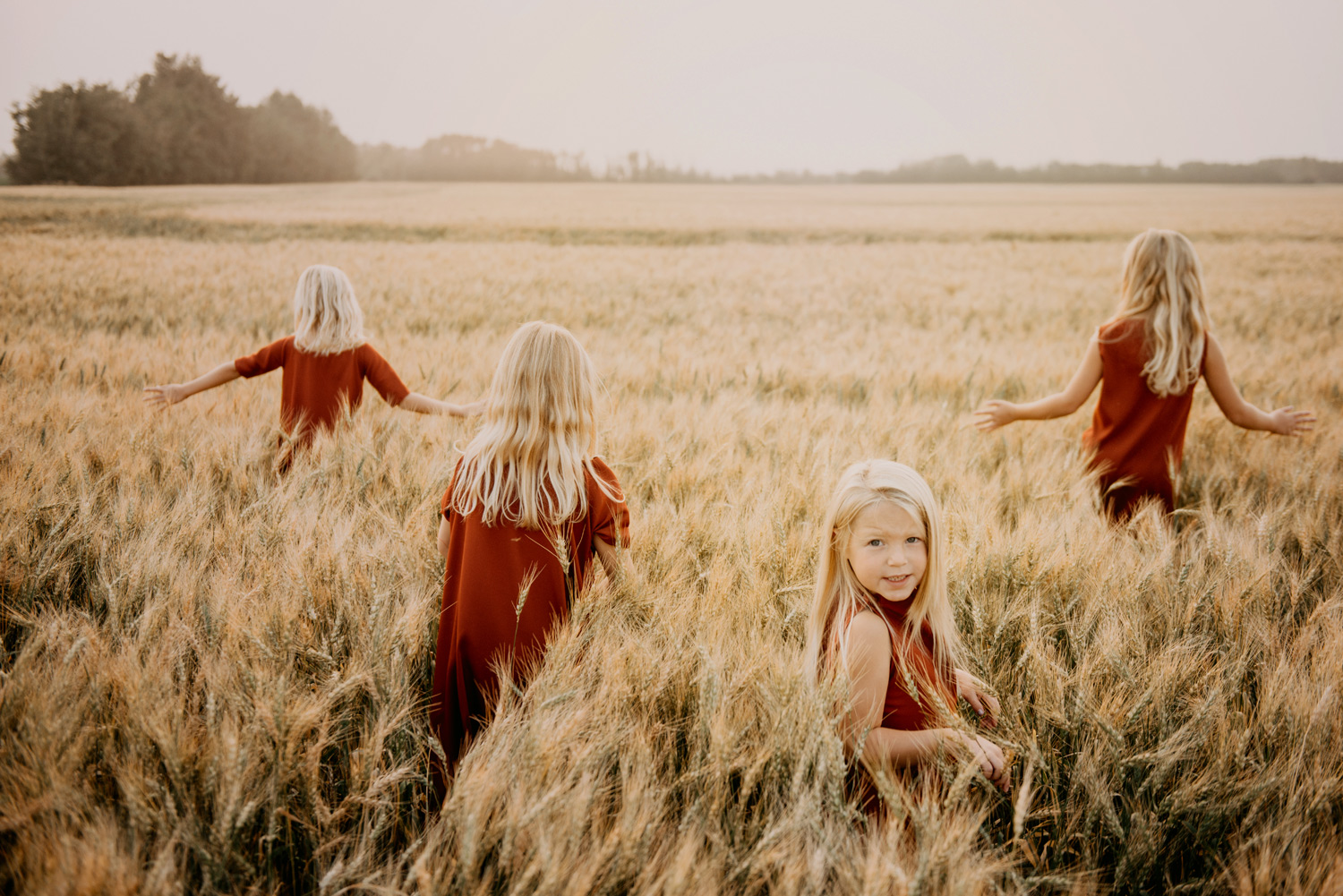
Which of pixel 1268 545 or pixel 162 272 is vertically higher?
pixel 162 272

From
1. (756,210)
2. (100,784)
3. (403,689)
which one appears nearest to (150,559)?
(100,784)

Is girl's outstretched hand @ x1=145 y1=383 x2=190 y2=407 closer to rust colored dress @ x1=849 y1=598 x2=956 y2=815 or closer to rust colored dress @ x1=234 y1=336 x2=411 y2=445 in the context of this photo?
rust colored dress @ x1=234 y1=336 x2=411 y2=445

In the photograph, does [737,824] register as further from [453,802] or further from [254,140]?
[254,140]

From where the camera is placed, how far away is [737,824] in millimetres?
1105

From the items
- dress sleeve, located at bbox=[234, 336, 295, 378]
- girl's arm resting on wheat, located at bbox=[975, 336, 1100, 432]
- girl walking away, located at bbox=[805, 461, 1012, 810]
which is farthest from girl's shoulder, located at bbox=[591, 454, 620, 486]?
dress sleeve, located at bbox=[234, 336, 295, 378]

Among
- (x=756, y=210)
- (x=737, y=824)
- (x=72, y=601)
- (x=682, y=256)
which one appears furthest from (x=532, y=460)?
(x=756, y=210)

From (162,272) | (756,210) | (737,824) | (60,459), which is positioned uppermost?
(756,210)

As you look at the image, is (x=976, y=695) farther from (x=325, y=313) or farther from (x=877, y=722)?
(x=325, y=313)

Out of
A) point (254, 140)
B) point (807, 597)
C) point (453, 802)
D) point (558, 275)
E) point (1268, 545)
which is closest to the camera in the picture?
point (453, 802)

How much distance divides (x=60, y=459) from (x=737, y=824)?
103 inches

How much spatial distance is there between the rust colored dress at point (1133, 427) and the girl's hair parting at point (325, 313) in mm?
3208

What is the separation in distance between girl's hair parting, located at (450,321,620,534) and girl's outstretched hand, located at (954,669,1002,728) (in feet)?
3.11

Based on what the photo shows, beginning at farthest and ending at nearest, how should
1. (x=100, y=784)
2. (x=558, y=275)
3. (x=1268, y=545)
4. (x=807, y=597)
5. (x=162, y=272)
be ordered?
(x=558, y=275)
(x=162, y=272)
(x=1268, y=545)
(x=807, y=597)
(x=100, y=784)

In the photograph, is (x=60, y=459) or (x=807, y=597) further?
(x=60, y=459)
